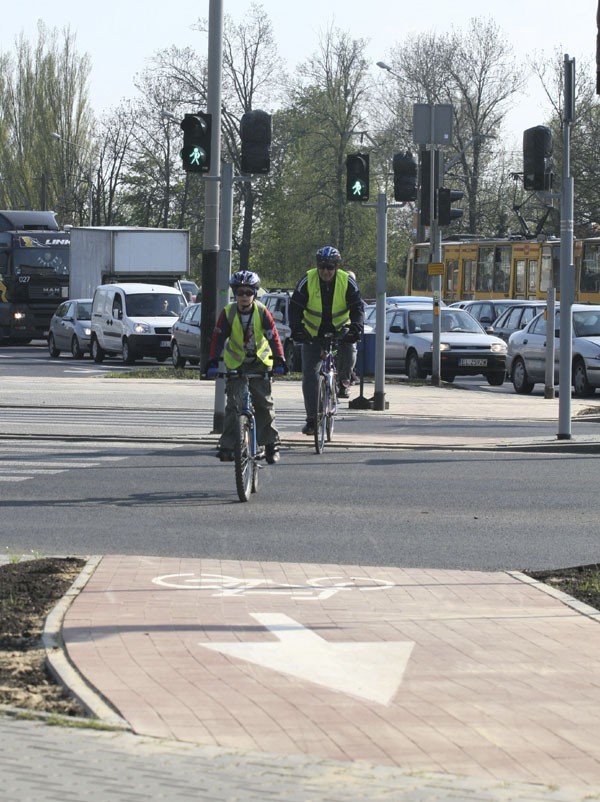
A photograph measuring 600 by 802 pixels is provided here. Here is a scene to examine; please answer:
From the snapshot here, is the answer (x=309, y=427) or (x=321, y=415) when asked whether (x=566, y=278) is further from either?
(x=309, y=427)

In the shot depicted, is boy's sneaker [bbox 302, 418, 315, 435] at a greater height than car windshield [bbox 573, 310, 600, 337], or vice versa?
car windshield [bbox 573, 310, 600, 337]

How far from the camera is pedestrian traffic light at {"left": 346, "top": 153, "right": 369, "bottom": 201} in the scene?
75.2 feet

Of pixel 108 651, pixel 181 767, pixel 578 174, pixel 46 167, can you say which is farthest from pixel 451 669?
pixel 46 167

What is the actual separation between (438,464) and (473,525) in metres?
4.47

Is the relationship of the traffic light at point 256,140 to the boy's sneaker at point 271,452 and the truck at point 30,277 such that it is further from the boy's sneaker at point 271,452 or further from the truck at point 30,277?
the truck at point 30,277

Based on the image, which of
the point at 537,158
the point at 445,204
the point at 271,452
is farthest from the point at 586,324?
the point at 271,452

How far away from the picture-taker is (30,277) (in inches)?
1905

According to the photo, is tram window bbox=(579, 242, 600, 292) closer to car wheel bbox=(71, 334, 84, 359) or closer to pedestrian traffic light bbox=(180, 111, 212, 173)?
car wheel bbox=(71, 334, 84, 359)

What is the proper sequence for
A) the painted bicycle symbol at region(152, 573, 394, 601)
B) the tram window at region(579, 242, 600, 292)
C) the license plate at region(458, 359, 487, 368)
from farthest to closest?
the tram window at region(579, 242, 600, 292) → the license plate at region(458, 359, 487, 368) → the painted bicycle symbol at region(152, 573, 394, 601)

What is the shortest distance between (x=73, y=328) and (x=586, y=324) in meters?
16.8

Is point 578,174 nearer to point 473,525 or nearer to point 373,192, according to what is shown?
point 373,192

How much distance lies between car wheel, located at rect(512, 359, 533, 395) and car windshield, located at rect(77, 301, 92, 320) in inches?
579

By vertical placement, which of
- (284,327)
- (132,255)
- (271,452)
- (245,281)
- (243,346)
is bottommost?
(271,452)

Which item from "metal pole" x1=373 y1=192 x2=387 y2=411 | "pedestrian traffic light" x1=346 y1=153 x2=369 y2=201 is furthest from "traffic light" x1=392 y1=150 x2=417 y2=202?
"metal pole" x1=373 y1=192 x2=387 y2=411
